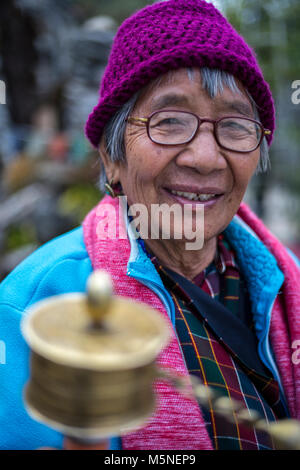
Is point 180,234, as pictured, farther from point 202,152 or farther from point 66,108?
point 66,108

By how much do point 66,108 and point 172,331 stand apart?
807cm

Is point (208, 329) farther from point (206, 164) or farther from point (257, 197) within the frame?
point (257, 197)

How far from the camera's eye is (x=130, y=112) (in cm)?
148

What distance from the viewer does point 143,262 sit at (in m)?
1.39

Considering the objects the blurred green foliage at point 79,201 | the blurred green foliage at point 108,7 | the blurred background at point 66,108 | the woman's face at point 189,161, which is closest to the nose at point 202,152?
the woman's face at point 189,161

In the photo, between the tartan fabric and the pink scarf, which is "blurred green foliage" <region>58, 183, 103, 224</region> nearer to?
the pink scarf

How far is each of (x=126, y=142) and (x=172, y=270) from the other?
0.48 metres

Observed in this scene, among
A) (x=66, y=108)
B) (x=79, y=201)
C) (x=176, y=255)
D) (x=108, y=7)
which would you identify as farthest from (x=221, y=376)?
(x=108, y=7)

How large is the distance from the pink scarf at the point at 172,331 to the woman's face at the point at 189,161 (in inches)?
6.8

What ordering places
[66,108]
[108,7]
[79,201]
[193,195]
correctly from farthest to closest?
[108,7]
[66,108]
[79,201]
[193,195]

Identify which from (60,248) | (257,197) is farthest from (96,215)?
(257,197)

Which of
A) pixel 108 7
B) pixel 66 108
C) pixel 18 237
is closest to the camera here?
pixel 18 237

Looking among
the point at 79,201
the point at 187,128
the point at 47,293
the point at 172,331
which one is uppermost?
the point at 187,128
